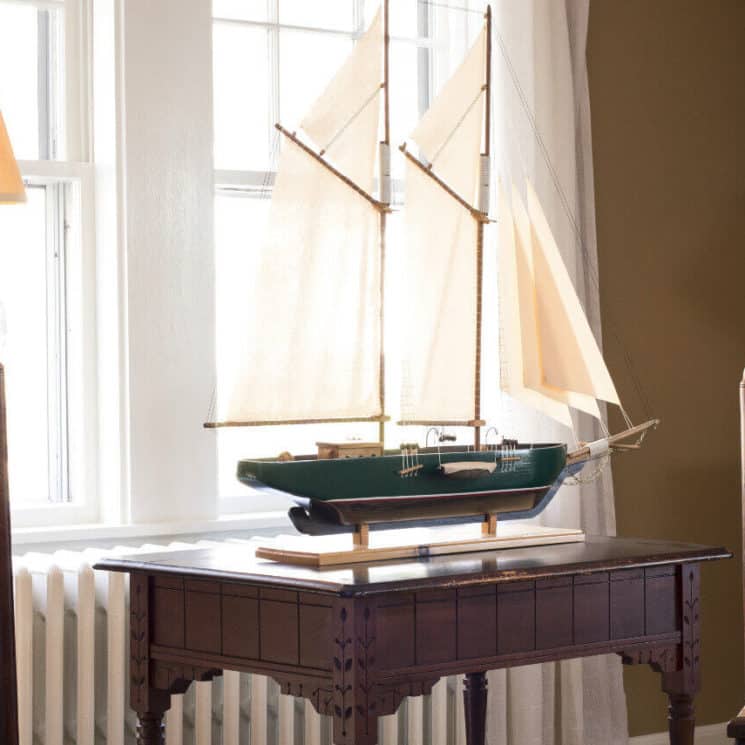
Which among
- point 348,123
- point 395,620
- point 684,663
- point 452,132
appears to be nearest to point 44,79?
point 348,123

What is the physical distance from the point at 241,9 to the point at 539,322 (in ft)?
3.94

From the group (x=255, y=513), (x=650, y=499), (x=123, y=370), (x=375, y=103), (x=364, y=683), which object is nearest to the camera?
(x=364, y=683)

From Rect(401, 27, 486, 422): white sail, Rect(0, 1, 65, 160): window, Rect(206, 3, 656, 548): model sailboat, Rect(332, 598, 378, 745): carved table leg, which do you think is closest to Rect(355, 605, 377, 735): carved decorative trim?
Rect(332, 598, 378, 745): carved table leg

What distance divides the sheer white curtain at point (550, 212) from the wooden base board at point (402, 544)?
2.25 ft

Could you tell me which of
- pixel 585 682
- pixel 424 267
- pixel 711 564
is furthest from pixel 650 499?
pixel 424 267

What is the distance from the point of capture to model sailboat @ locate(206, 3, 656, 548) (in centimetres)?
262

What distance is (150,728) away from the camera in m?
2.56

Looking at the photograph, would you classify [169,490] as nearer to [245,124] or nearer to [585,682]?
[245,124]

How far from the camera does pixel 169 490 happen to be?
10.5 ft

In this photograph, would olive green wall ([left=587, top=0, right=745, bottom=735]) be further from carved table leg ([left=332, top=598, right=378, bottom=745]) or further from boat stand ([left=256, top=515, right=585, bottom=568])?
carved table leg ([left=332, top=598, right=378, bottom=745])

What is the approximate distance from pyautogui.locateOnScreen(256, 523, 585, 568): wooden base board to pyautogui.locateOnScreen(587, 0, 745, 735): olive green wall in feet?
3.44

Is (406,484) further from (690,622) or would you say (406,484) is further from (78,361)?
(78,361)

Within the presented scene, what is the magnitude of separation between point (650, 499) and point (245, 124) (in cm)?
147

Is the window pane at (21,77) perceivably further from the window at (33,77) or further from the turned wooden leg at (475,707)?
the turned wooden leg at (475,707)
